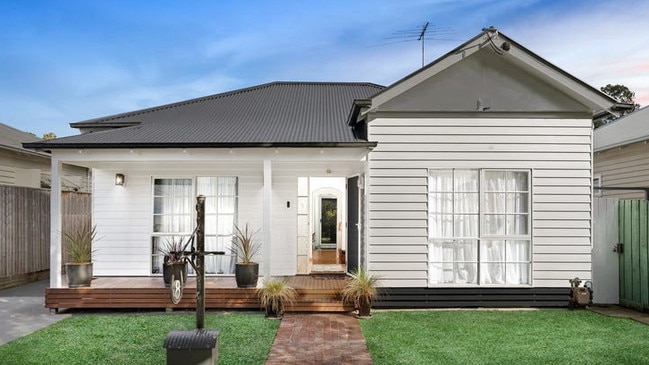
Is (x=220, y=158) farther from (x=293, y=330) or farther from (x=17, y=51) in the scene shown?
(x=17, y=51)

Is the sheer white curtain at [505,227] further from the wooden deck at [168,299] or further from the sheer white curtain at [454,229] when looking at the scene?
the wooden deck at [168,299]

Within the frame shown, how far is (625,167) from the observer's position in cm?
1165

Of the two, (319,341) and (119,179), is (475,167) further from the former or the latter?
(119,179)

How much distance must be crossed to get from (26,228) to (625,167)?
1547 cm

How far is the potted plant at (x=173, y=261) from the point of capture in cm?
426

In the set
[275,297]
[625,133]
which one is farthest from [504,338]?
[625,133]

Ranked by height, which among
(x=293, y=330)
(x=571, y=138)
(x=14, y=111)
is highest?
(x=14, y=111)

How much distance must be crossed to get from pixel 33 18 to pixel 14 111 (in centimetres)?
1763

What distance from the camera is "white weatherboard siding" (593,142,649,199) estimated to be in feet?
35.9

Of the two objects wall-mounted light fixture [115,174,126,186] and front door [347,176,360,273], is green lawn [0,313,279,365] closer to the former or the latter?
front door [347,176,360,273]

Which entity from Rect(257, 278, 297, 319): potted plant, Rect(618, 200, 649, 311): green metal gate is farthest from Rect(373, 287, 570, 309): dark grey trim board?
Rect(618, 200, 649, 311): green metal gate

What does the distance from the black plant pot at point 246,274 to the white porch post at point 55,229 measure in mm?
3103

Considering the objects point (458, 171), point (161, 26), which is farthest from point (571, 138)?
point (161, 26)

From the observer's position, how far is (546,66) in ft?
24.5
